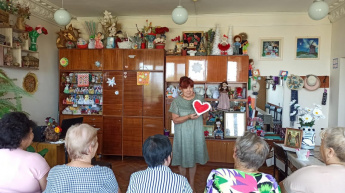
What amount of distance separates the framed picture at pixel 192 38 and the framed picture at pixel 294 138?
3.04 meters

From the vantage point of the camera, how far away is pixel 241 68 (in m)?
5.33

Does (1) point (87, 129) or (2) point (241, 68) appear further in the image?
(2) point (241, 68)

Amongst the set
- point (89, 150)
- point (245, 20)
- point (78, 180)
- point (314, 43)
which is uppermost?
point (245, 20)

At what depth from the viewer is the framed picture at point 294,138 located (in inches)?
121

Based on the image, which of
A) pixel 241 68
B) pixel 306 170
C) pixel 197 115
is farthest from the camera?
pixel 241 68

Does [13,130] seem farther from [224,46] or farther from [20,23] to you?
[224,46]

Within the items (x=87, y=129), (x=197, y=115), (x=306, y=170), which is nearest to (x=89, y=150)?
(x=87, y=129)

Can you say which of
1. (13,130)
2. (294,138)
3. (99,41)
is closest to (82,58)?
(99,41)

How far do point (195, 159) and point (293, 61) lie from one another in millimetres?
3471

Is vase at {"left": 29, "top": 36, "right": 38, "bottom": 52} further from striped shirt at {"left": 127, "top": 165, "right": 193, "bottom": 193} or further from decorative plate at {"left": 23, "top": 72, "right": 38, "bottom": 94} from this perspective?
striped shirt at {"left": 127, "top": 165, "right": 193, "bottom": 193}

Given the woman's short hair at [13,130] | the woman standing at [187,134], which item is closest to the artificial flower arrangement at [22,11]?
the woman standing at [187,134]

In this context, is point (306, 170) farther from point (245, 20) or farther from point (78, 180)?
point (245, 20)

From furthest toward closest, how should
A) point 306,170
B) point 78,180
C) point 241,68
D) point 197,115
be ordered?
point 241,68, point 197,115, point 306,170, point 78,180

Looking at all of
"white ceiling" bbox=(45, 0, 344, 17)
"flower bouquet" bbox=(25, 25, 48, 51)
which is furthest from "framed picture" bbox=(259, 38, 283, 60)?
"flower bouquet" bbox=(25, 25, 48, 51)
